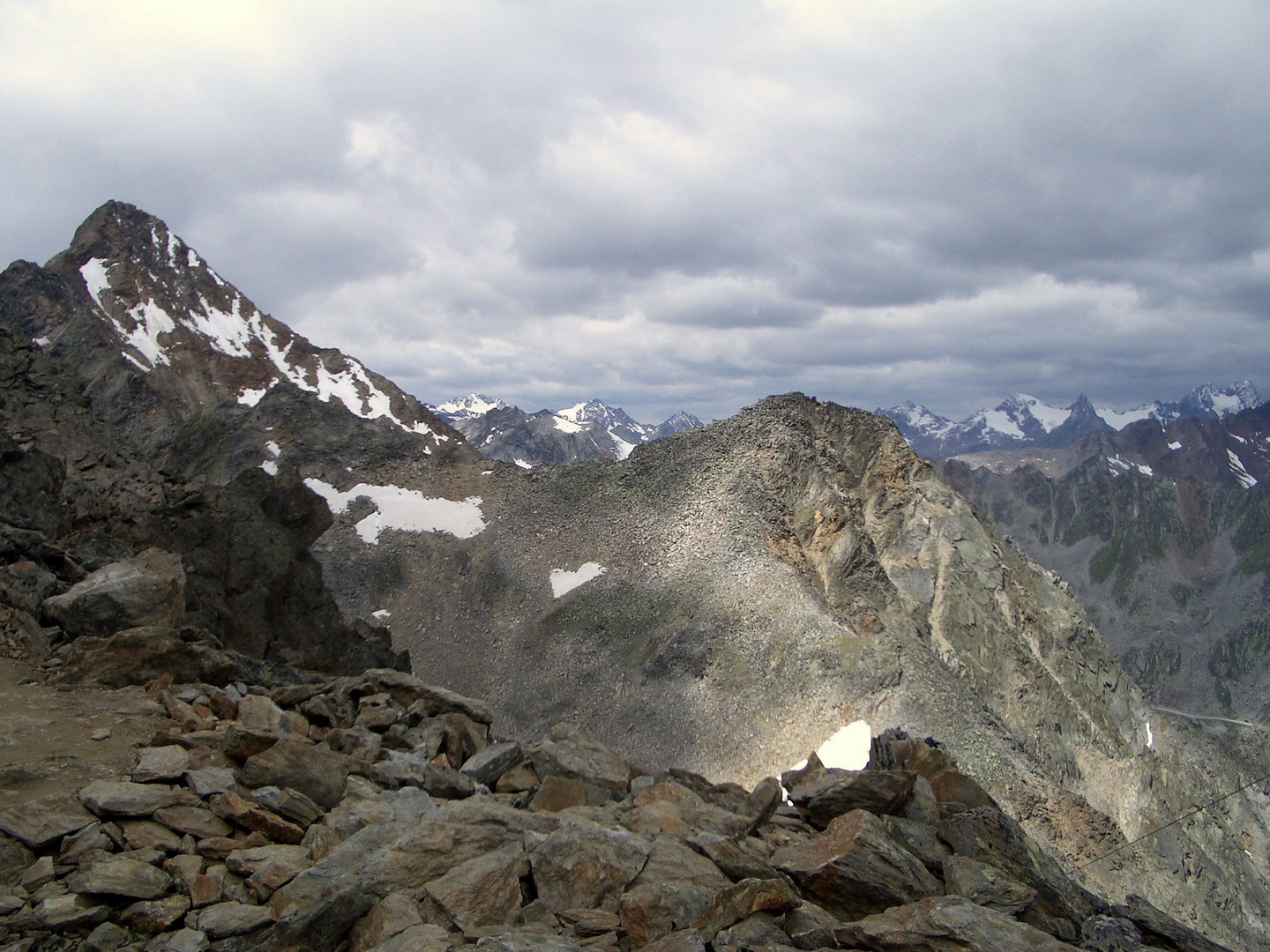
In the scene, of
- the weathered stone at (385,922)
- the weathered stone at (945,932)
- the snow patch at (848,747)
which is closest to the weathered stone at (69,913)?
the weathered stone at (385,922)

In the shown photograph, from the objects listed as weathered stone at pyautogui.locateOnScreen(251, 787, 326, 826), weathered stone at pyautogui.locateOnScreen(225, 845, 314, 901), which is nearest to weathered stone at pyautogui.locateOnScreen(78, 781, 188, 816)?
weathered stone at pyautogui.locateOnScreen(251, 787, 326, 826)

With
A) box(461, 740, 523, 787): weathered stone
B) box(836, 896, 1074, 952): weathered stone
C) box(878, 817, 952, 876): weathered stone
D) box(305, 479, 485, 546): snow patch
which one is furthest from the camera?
box(305, 479, 485, 546): snow patch

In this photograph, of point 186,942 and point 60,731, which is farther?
point 60,731

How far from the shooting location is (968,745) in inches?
1523

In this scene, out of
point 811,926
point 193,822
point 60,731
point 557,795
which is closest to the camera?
point 811,926

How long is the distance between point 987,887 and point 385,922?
23.5ft

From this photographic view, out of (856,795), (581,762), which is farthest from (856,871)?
(581,762)

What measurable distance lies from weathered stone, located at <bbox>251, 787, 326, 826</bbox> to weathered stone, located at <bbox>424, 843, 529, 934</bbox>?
2085mm

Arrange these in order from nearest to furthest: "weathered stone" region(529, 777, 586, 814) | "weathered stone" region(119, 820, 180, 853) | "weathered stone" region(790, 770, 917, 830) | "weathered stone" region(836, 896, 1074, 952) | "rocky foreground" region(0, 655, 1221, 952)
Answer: "rocky foreground" region(0, 655, 1221, 952)
"weathered stone" region(836, 896, 1074, 952)
"weathered stone" region(119, 820, 180, 853)
"weathered stone" region(790, 770, 917, 830)
"weathered stone" region(529, 777, 586, 814)

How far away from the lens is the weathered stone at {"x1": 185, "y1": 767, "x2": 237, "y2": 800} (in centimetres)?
935

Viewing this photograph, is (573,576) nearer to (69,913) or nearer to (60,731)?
(60,731)

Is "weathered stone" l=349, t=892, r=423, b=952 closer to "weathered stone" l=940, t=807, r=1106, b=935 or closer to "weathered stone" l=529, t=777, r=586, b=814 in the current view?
"weathered stone" l=529, t=777, r=586, b=814

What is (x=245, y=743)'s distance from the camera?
10516 mm

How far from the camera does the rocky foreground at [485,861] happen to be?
25.0 ft
